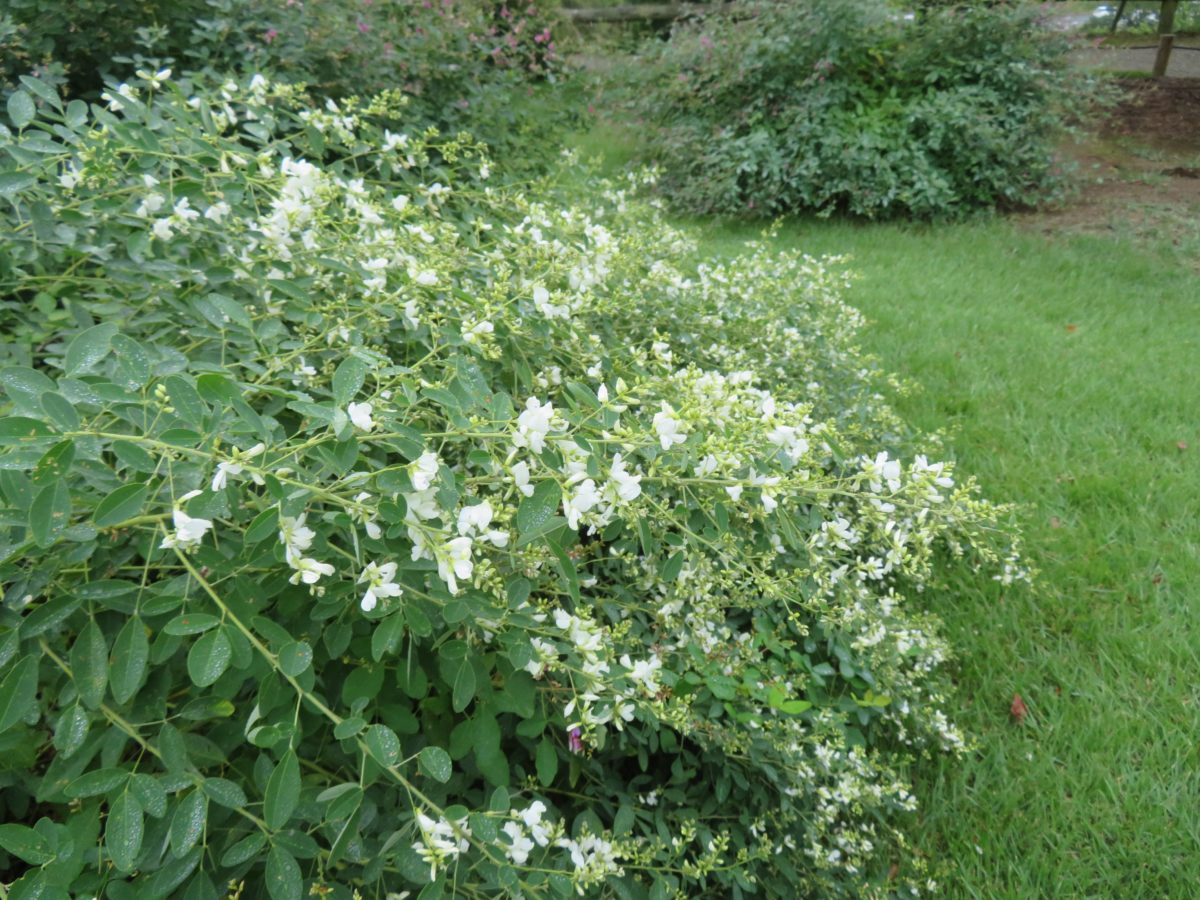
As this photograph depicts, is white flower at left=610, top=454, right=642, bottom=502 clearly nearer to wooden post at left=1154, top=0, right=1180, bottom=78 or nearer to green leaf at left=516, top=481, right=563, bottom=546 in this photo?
green leaf at left=516, top=481, right=563, bottom=546

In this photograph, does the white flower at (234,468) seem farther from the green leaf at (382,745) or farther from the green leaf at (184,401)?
the green leaf at (382,745)

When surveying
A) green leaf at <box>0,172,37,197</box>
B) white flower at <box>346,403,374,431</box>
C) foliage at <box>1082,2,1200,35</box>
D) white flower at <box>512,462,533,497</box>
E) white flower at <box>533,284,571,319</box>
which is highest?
green leaf at <box>0,172,37,197</box>

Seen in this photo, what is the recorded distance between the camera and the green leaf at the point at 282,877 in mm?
1029

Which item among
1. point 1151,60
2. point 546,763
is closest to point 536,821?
point 546,763

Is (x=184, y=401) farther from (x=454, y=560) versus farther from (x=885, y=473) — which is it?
(x=885, y=473)

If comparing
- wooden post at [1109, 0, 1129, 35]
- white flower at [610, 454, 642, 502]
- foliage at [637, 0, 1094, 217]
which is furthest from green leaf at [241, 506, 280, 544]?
wooden post at [1109, 0, 1129, 35]

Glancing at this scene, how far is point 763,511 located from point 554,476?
48 cm

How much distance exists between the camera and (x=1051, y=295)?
5137 millimetres

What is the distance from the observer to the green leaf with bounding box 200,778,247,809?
106 cm

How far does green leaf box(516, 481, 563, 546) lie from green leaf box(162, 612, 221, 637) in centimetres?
38

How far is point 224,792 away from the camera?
3.51 ft

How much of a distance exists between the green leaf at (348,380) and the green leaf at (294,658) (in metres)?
0.30

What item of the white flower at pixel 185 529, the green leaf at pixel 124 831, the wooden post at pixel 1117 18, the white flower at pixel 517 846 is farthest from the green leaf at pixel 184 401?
the wooden post at pixel 1117 18

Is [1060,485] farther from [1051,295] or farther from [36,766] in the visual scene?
[36,766]
